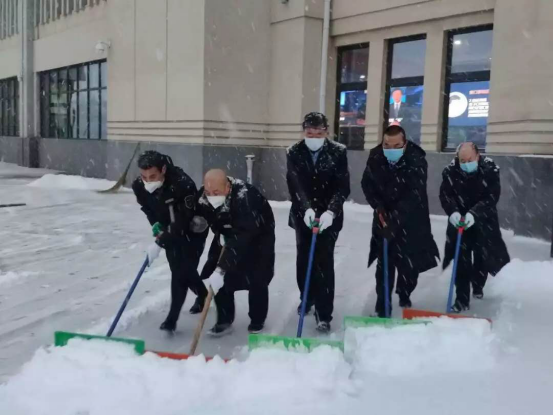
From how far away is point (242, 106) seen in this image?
13297mm

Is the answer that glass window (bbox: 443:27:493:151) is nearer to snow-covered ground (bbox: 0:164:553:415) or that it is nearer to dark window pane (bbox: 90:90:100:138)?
snow-covered ground (bbox: 0:164:553:415)

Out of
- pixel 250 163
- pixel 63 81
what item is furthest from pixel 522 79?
pixel 63 81

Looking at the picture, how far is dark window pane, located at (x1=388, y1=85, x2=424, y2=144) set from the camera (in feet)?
38.4

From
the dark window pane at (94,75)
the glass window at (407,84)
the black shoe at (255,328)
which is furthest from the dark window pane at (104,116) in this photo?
the black shoe at (255,328)

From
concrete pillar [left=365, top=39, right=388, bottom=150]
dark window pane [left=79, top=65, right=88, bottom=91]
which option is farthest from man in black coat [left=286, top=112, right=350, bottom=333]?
dark window pane [left=79, top=65, right=88, bottom=91]

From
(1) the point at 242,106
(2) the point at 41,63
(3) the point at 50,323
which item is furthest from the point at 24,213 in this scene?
(2) the point at 41,63

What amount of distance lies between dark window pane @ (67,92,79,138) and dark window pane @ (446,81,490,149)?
44.0 feet

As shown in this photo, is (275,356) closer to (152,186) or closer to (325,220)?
(325,220)

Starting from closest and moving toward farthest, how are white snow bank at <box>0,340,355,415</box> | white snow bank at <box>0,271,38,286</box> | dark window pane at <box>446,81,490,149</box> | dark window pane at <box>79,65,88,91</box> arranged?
white snow bank at <box>0,340,355,415</box>
white snow bank at <box>0,271,38,286</box>
dark window pane at <box>446,81,490,149</box>
dark window pane at <box>79,65,88,91</box>

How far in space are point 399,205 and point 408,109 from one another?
775cm

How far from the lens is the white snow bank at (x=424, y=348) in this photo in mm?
3690

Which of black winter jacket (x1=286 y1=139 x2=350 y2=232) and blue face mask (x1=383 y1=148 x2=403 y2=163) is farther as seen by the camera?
blue face mask (x1=383 y1=148 x2=403 y2=163)

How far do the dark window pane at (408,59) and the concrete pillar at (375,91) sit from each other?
0.25m

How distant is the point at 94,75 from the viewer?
717 inches
